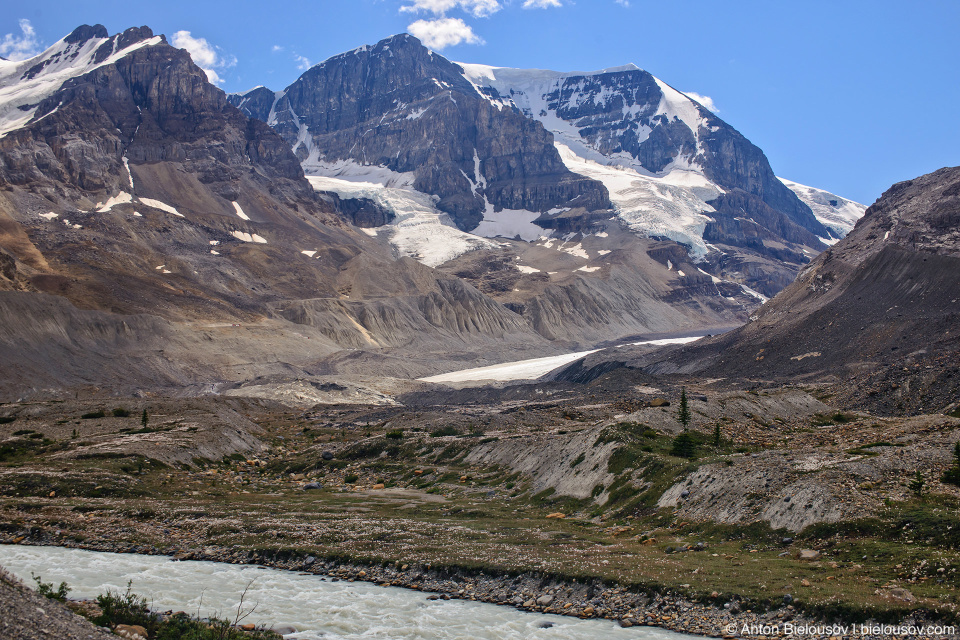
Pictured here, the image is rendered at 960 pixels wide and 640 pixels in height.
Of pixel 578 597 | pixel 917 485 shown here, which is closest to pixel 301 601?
pixel 578 597

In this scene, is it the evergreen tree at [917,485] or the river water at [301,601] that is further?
the evergreen tree at [917,485]

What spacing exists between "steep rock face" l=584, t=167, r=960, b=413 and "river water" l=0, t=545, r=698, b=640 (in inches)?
1920

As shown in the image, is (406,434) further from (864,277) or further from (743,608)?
(864,277)

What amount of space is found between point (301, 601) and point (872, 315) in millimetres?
99357

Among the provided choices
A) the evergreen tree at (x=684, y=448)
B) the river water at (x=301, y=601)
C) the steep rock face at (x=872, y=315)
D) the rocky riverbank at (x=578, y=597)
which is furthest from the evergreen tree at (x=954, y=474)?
the steep rock face at (x=872, y=315)

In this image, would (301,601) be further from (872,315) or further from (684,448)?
(872,315)

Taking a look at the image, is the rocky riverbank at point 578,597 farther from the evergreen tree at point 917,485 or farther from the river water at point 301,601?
the evergreen tree at point 917,485

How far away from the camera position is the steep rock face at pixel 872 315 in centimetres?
8729

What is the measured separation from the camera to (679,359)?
13725 centimetres

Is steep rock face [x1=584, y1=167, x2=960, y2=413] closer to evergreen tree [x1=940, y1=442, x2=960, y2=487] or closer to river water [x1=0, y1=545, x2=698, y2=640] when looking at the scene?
evergreen tree [x1=940, y1=442, x2=960, y2=487]

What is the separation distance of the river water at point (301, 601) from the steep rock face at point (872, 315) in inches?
1920

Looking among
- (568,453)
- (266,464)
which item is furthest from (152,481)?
(568,453)

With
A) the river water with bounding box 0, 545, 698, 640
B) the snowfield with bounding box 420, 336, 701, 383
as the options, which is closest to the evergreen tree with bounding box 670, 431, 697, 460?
the river water with bounding box 0, 545, 698, 640

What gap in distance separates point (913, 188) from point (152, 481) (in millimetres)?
134962
